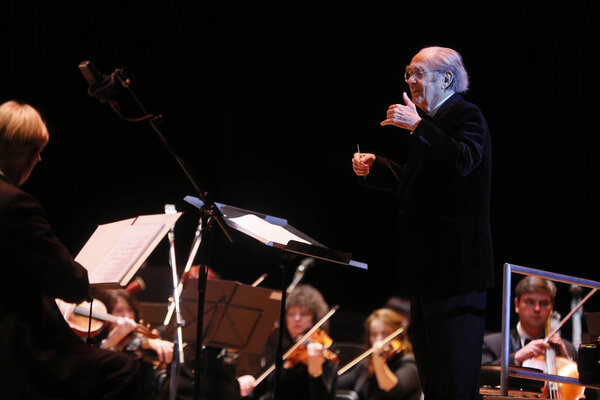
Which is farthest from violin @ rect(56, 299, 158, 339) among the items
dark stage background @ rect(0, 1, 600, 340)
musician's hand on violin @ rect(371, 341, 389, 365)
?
musician's hand on violin @ rect(371, 341, 389, 365)

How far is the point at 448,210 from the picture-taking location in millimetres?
2098

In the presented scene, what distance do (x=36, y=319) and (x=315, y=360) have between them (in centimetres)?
306

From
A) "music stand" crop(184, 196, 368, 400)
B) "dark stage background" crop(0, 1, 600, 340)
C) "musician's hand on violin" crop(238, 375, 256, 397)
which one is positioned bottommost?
"musician's hand on violin" crop(238, 375, 256, 397)

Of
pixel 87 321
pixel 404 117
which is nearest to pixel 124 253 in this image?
pixel 404 117

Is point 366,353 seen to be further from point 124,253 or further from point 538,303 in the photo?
point 124,253

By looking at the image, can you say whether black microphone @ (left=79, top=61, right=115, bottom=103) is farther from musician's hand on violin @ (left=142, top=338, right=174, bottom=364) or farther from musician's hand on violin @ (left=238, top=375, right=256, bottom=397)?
musician's hand on violin @ (left=238, top=375, right=256, bottom=397)

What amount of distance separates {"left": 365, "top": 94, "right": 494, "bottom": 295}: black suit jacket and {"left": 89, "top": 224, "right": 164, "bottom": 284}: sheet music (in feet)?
2.97

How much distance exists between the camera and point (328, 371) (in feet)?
15.2

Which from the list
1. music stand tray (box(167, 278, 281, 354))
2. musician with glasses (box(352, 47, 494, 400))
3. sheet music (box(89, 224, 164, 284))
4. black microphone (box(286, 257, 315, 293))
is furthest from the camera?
black microphone (box(286, 257, 315, 293))

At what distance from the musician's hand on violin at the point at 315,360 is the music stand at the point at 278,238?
222cm

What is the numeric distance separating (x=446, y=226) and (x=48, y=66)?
14.3 feet

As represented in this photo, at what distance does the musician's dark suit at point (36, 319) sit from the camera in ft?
5.89

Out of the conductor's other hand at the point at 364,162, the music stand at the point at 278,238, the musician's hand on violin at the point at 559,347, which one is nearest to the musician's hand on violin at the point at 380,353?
the musician's hand on violin at the point at 559,347

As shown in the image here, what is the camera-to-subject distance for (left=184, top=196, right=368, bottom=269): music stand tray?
2283 mm
